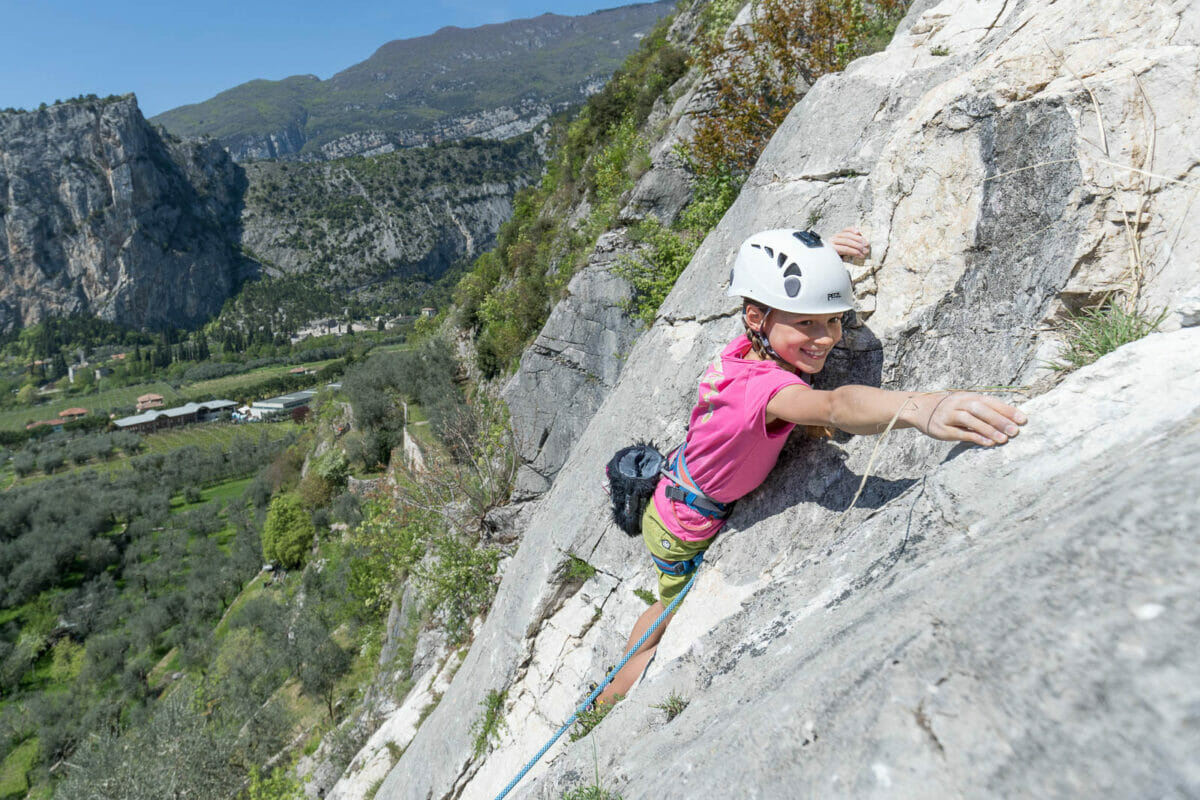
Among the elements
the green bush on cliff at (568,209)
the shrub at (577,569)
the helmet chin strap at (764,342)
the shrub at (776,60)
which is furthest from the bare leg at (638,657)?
the green bush on cliff at (568,209)

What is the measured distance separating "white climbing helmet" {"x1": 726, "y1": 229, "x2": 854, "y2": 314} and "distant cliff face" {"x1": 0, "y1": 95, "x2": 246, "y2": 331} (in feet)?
616

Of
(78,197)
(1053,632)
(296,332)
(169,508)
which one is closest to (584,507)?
(1053,632)

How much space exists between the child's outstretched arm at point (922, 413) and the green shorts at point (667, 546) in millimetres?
1622

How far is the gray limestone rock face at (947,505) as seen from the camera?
1.22m

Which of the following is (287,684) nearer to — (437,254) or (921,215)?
(921,215)

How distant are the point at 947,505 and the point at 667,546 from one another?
2029mm

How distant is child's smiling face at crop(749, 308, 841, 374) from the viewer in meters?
3.01

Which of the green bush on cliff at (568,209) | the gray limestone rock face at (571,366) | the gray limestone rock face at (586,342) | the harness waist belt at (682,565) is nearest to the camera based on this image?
the harness waist belt at (682,565)

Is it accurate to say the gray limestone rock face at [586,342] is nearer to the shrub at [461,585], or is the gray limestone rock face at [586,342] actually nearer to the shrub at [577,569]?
the shrub at [461,585]

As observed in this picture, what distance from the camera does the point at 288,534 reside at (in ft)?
117

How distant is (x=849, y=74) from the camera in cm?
509

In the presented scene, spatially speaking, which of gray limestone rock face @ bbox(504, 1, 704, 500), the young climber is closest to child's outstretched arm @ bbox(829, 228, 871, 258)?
the young climber

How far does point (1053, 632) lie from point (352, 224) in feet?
593

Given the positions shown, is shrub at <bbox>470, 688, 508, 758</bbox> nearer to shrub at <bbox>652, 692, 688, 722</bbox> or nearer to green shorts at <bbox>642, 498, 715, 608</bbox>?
green shorts at <bbox>642, 498, 715, 608</bbox>
